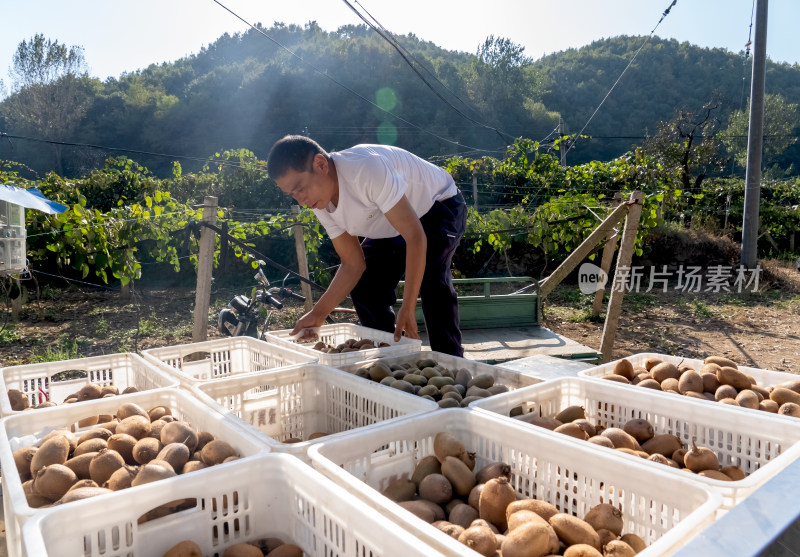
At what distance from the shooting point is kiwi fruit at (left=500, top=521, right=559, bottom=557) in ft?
3.28

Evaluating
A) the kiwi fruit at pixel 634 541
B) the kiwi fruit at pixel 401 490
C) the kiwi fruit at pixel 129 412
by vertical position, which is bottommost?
the kiwi fruit at pixel 401 490

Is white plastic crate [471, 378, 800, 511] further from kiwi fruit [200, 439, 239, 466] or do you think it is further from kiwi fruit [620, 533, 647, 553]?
kiwi fruit [200, 439, 239, 466]

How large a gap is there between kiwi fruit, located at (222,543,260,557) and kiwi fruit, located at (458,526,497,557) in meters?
0.40

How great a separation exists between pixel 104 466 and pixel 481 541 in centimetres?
95

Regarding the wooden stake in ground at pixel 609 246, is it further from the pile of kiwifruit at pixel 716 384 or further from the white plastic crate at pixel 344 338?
the pile of kiwifruit at pixel 716 384

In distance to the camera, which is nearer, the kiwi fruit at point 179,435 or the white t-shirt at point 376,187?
the kiwi fruit at point 179,435

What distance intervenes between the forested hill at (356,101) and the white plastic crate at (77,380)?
29364 millimetres

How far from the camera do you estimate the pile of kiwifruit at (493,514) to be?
1.02 m

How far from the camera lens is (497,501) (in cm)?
124

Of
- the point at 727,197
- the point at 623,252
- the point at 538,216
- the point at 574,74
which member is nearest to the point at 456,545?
the point at 623,252

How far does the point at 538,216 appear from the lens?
826 cm

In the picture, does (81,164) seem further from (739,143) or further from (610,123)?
(739,143)

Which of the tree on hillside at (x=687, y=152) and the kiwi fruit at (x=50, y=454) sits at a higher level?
the tree on hillside at (x=687, y=152)

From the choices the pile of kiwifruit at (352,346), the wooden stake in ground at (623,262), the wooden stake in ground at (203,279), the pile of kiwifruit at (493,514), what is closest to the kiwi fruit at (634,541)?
the pile of kiwifruit at (493,514)
